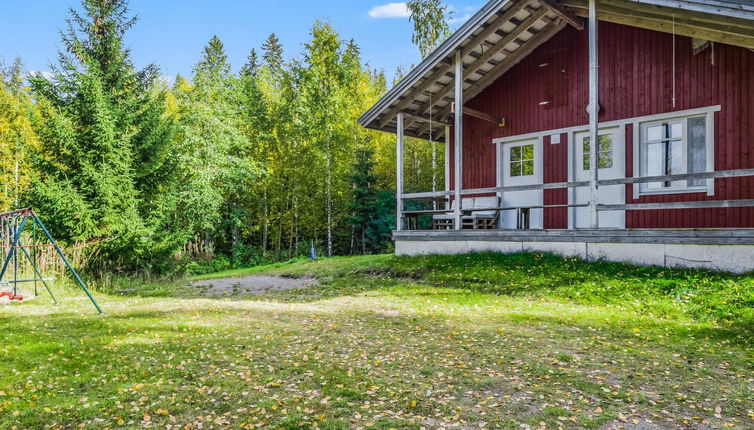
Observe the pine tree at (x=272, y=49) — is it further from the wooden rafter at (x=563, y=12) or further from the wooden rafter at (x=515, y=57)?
the wooden rafter at (x=563, y=12)

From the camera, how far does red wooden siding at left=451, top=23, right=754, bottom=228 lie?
32.7ft

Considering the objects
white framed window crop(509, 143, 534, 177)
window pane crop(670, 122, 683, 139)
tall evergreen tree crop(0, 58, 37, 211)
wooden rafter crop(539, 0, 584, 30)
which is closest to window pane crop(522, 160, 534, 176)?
white framed window crop(509, 143, 534, 177)

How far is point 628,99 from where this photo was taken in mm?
11336

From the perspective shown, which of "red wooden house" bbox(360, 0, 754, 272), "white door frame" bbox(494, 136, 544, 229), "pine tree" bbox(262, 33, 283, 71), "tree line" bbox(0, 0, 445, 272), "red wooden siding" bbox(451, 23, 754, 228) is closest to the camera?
"red wooden house" bbox(360, 0, 754, 272)

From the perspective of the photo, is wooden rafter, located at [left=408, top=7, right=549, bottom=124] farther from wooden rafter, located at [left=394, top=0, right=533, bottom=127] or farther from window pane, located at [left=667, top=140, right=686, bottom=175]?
window pane, located at [left=667, top=140, right=686, bottom=175]

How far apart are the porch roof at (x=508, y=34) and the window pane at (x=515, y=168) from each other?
2432 millimetres

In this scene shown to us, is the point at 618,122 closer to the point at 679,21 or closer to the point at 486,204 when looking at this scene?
the point at 679,21

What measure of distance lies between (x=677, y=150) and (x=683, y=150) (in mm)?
149

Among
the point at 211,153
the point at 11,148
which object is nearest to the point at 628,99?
the point at 211,153

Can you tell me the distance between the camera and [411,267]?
11430 millimetres

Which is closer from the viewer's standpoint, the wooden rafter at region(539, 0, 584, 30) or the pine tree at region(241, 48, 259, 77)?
the wooden rafter at region(539, 0, 584, 30)

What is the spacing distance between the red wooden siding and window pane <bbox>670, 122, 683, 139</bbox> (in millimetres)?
364

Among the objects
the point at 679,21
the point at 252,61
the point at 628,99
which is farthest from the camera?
the point at 252,61

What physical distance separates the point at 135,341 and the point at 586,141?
432 inches
